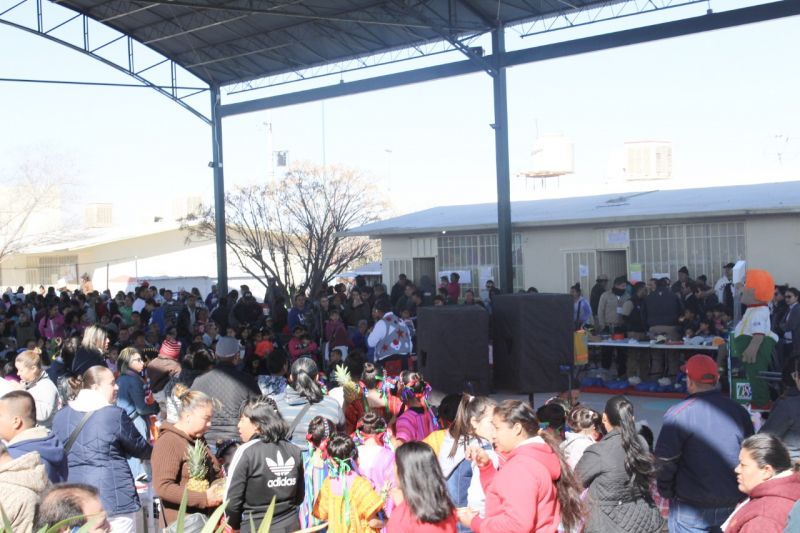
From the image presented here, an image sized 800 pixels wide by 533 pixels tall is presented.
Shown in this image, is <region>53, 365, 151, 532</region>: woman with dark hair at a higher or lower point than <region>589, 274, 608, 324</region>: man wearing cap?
lower

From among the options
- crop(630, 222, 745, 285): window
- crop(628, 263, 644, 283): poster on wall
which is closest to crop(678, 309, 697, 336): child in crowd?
crop(630, 222, 745, 285): window

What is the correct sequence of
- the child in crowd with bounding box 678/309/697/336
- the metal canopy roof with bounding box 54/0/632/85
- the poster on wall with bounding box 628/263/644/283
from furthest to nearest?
1. the poster on wall with bounding box 628/263/644/283
2. the metal canopy roof with bounding box 54/0/632/85
3. the child in crowd with bounding box 678/309/697/336

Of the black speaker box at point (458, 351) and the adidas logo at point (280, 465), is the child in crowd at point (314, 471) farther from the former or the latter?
the black speaker box at point (458, 351)

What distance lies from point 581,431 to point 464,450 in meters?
0.89

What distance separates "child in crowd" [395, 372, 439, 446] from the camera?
6375 mm

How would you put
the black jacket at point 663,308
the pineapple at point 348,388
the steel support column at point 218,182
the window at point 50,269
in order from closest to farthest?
the pineapple at point 348,388 < the black jacket at point 663,308 < the steel support column at point 218,182 < the window at point 50,269

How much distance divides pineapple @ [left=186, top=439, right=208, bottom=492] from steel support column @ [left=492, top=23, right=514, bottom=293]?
11.0 metres

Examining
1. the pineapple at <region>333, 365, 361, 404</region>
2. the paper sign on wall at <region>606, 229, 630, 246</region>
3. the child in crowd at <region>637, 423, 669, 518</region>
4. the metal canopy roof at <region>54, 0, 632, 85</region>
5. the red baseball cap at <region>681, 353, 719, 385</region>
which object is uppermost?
the metal canopy roof at <region>54, 0, 632, 85</region>

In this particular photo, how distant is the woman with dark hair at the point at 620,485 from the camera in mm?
4793

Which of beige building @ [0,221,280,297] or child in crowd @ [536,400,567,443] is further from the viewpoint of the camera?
beige building @ [0,221,280,297]

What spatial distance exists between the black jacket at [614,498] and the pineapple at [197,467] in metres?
2.07

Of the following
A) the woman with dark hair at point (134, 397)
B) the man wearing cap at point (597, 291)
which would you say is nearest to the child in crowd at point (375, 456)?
the woman with dark hair at point (134, 397)

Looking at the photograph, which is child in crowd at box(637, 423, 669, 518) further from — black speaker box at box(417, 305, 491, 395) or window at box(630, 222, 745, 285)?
window at box(630, 222, 745, 285)

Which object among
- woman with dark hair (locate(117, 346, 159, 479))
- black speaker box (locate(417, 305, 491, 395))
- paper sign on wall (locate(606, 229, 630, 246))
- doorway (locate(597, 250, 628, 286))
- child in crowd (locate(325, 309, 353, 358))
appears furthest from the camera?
doorway (locate(597, 250, 628, 286))
